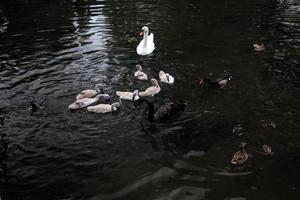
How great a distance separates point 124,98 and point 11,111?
3.06 meters

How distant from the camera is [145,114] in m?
11.5

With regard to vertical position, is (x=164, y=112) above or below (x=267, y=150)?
above

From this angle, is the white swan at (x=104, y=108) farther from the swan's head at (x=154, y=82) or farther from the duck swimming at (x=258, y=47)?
the duck swimming at (x=258, y=47)

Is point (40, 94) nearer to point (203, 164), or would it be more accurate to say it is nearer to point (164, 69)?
point (164, 69)

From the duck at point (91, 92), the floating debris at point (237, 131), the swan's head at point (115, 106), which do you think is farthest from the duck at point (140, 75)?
the floating debris at point (237, 131)

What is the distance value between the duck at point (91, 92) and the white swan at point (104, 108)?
28.1 inches

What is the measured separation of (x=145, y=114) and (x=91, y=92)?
1.83m

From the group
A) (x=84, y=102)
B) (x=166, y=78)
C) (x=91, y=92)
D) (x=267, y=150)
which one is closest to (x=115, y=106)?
(x=84, y=102)

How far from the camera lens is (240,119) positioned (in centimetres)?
1106

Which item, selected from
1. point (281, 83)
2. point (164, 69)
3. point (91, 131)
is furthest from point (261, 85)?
point (91, 131)

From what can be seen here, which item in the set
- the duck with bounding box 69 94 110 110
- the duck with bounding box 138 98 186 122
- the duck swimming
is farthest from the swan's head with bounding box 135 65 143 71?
the duck swimming

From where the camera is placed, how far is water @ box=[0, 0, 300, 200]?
866cm

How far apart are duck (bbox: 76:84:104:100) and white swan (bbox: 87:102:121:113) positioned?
713mm

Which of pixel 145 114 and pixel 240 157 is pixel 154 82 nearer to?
pixel 145 114
